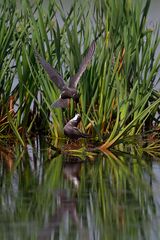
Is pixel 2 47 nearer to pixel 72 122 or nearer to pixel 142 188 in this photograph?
pixel 72 122

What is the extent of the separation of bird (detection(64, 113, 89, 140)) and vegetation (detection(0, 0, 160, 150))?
93 millimetres

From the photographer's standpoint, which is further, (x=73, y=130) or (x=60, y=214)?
(x=73, y=130)

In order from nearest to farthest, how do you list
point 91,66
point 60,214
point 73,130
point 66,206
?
point 60,214 < point 66,206 < point 73,130 < point 91,66

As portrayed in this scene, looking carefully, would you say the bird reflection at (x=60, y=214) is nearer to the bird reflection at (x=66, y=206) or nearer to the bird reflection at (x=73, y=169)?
the bird reflection at (x=66, y=206)

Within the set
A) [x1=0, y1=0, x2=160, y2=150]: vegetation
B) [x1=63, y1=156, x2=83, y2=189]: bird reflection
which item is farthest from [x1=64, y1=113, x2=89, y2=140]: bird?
[x1=63, y1=156, x2=83, y2=189]: bird reflection

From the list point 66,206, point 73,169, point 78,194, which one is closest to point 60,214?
point 66,206

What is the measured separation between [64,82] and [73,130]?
1.15 feet

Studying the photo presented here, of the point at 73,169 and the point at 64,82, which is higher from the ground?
the point at 64,82

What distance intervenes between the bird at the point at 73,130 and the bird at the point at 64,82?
12cm

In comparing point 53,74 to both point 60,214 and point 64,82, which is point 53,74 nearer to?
point 64,82

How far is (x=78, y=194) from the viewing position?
16.7ft

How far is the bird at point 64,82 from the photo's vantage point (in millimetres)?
6484

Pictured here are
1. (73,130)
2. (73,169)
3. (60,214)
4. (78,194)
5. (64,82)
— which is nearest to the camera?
(60,214)

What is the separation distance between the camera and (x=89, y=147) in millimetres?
6500
